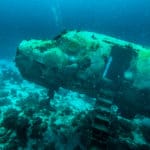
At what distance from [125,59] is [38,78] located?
4.42m

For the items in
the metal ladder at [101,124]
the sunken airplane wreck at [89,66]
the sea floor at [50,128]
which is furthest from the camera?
the sea floor at [50,128]

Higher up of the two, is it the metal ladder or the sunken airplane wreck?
the sunken airplane wreck

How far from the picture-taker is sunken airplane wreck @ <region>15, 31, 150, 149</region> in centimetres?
957

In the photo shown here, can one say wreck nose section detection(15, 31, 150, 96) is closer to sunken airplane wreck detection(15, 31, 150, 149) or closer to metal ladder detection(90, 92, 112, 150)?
sunken airplane wreck detection(15, 31, 150, 149)

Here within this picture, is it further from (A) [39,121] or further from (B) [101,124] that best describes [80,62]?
(A) [39,121]

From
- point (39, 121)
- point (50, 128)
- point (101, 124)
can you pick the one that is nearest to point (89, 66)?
point (101, 124)

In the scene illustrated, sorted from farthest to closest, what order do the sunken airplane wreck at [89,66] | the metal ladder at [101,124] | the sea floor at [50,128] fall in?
the sea floor at [50,128] < the sunken airplane wreck at [89,66] < the metal ladder at [101,124]

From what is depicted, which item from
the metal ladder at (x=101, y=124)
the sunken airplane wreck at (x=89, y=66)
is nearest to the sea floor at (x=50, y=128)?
the sunken airplane wreck at (x=89, y=66)

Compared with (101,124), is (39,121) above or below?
above

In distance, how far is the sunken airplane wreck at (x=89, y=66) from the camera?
9570 millimetres

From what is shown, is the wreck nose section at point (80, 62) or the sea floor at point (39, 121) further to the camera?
the sea floor at point (39, 121)

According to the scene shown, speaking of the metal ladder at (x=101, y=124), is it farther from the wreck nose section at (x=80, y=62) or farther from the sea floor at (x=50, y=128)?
the sea floor at (x=50, y=128)

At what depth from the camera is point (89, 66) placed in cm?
965

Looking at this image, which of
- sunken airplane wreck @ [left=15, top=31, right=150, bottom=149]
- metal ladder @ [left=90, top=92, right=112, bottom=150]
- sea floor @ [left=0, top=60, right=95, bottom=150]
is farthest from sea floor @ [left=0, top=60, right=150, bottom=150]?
metal ladder @ [left=90, top=92, right=112, bottom=150]
